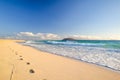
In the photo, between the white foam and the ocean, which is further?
the ocean

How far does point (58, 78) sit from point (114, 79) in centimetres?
164

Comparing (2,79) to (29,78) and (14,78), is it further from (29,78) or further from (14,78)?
(29,78)

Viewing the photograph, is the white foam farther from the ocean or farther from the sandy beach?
the sandy beach

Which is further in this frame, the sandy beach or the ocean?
the ocean

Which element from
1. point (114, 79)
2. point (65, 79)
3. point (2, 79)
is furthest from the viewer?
point (114, 79)

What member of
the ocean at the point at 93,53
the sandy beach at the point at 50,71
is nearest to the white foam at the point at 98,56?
the ocean at the point at 93,53

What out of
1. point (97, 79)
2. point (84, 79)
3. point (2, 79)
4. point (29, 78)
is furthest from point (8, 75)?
point (97, 79)

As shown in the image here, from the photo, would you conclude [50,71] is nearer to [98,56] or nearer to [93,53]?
[98,56]

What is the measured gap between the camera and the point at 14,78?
3.44 m

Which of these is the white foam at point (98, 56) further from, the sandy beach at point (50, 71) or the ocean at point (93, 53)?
the sandy beach at point (50, 71)

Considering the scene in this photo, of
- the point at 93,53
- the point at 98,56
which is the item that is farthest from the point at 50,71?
the point at 93,53

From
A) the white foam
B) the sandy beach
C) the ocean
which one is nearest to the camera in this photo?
the sandy beach

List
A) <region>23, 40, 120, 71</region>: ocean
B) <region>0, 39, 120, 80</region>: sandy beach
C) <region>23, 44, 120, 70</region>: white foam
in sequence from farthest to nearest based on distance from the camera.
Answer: <region>23, 40, 120, 71</region>: ocean
<region>23, 44, 120, 70</region>: white foam
<region>0, 39, 120, 80</region>: sandy beach

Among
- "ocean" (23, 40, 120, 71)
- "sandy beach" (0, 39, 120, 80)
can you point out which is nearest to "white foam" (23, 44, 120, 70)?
"ocean" (23, 40, 120, 71)
